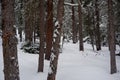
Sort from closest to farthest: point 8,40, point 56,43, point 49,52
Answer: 1. point 8,40
2. point 56,43
3. point 49,52

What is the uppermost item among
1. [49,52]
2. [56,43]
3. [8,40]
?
[8,40]

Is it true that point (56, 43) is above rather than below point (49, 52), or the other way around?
above

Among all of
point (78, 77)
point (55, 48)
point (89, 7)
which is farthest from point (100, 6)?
point (55, 48)

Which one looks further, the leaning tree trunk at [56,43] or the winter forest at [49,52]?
the leaning tree trunk at [56,43]

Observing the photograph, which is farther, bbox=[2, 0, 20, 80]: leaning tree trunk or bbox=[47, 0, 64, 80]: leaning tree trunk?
bbox=[47, 0, 64, 80]: leaning tree trunk

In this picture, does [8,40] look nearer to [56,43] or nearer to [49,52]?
[56,43]

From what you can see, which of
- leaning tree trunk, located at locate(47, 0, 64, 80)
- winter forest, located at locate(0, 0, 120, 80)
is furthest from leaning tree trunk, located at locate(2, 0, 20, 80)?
leaning tree trunk, located at locate(47, 0, 64, 80)

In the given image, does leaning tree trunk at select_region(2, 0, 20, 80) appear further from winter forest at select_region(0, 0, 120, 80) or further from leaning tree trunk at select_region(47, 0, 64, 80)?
leaning tree trunk at select_region(47, 0, 64, 80)

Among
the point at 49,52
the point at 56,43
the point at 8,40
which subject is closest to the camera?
the point at 8,40

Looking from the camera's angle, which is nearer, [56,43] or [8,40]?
[8,40]

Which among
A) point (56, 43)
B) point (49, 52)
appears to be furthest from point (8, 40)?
point (49, 52)

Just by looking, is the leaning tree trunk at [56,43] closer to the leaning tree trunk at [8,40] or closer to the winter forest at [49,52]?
the winter forest at [49,52]

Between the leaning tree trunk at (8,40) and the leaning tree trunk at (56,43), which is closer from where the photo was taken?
the leaning tree trunk at (8,40)

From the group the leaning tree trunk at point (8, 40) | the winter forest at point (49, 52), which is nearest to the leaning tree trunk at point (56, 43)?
the winter forest at point (49, 52)
